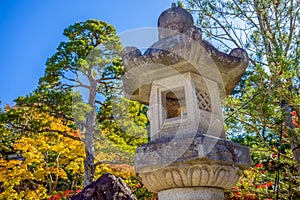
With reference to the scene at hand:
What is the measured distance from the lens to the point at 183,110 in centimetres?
258

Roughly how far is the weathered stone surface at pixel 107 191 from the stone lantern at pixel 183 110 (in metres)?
2.62

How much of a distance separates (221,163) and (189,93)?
58 centimetres

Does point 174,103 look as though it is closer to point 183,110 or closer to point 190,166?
point 183,110

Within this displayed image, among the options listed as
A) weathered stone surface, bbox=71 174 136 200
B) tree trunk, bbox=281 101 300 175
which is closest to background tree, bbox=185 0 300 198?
tree trunk, bbox=281 101 300 175

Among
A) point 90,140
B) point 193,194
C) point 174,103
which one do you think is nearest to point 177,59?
point 174,103

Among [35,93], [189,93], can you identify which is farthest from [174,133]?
[35,93]

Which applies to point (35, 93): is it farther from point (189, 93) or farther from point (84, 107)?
point (189, 93)

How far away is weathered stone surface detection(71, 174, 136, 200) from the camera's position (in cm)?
468

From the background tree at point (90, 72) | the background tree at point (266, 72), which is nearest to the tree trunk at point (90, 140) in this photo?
the background tree at point (90, 72)

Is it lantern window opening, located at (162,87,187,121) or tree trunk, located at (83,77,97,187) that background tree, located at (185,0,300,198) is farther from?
tree trunk, located at (83,77,97,187)

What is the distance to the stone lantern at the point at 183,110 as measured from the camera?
1961 mm

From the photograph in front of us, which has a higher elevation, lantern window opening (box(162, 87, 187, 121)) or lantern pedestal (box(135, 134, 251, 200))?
lantern window opening (box(162, 87, 187, 121))

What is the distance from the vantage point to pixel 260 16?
13.5ft

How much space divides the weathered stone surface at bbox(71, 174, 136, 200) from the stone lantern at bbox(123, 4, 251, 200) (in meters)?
2.62
